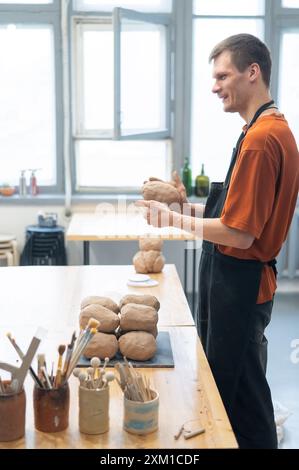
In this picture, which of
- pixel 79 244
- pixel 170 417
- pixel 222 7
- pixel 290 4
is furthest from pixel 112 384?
pixel 290 4

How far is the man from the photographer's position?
1984mm

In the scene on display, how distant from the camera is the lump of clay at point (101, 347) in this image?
176cm

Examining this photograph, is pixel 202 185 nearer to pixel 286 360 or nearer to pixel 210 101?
pixel 210 101

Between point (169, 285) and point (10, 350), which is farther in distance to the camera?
point (169, 285)

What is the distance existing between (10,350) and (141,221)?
2.74m

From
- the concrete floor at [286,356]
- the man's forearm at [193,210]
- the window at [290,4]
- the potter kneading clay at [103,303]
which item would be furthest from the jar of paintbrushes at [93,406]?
→ the window at [290,4]

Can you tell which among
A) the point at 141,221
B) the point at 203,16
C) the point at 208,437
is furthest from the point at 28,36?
the point at 208,437

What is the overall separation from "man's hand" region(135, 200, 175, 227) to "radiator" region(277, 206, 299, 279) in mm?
3330

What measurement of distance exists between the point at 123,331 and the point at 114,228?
2524 millimetres

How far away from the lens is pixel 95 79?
5.12 m

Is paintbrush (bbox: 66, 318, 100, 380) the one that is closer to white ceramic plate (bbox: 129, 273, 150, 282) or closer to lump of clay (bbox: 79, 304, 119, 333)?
lump of clay (bbox: 79, 304, 119, 333)

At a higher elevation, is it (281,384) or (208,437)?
(208,437)

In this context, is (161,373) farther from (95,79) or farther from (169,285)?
(95,79)

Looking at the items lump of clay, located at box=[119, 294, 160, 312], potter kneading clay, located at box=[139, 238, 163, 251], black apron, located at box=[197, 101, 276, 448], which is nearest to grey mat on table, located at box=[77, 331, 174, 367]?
lump of clay, located at box=[119, 294, 160, 312]
